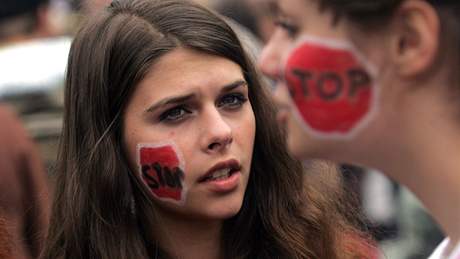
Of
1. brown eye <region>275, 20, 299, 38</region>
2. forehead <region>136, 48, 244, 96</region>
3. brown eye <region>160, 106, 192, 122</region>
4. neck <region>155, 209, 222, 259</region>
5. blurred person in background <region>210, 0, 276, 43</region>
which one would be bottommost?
blurred person in background <region>210, 0, 276, 43</region>

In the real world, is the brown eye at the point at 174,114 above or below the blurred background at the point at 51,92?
above

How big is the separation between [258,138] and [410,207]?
3.05 metres

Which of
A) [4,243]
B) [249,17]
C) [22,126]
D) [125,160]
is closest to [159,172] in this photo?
[125,160]

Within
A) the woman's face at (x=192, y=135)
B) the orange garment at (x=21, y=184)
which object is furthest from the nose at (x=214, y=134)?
the orange garment at (x=21, y=184)

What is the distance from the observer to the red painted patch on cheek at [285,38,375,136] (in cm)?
190

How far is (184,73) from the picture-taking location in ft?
9.36

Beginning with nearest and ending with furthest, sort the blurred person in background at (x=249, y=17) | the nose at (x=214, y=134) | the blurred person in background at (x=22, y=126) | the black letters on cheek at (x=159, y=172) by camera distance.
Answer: the nose at (x=214, y=134) → the black letters on cheek at (x=159, y=172) → the blurred person in background at (x=22, y=126) → the blurred person in background at (x=249, y=17)

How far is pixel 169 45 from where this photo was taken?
114 inches

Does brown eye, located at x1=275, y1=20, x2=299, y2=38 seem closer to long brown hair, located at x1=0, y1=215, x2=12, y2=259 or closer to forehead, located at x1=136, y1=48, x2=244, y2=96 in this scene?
forehead, located at x1=136, y1=48, x2=244, y2=96

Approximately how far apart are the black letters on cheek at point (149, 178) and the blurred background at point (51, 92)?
8.75ft

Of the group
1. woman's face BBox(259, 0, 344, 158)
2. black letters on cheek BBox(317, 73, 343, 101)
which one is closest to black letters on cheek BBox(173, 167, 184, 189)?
woman's face BBox(259, 0, 344, 158)

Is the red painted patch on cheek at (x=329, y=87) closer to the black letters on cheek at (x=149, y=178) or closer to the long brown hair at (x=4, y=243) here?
the black letters on cheek at (x=149, y=178)

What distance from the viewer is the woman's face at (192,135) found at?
9.19 feet

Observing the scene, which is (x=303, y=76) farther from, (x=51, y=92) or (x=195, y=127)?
(x=51, y=92)
